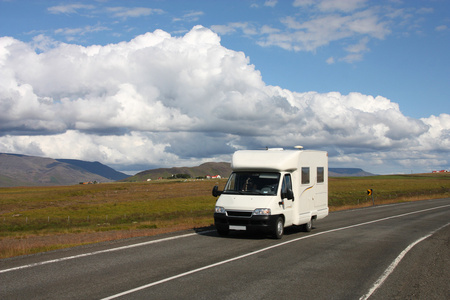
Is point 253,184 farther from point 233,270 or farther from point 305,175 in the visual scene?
point 233,270

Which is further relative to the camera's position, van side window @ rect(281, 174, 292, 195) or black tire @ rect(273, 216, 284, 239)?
van side window @ rect(281, 174, 292, 195)

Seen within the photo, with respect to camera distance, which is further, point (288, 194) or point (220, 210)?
point (288, 194)

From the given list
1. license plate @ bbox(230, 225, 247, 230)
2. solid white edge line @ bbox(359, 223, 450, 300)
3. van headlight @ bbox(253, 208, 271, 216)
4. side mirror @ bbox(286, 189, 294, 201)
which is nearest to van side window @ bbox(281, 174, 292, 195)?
side mirror @ bbox(286, 189, 294, 201)

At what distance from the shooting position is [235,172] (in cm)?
1544

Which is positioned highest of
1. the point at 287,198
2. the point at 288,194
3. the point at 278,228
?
the point at 288,194

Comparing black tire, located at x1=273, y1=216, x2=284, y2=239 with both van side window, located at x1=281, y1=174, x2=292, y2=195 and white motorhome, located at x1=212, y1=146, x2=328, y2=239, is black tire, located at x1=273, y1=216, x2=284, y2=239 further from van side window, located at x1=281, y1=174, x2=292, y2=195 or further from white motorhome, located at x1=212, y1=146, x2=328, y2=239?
van side window, located at x1=281, y1=174, x2=292, y2=195

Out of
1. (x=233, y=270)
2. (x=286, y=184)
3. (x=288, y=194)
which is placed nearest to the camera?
(x=233, y=270)

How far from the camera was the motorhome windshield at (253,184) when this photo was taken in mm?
14648

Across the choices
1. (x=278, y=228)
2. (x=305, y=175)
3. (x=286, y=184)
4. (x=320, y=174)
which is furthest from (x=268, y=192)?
(x=320, y=174)

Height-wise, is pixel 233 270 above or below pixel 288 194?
below

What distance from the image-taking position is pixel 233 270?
9.45m

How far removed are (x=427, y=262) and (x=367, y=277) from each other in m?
2.83

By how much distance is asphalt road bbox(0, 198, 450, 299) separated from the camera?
25.1 ft

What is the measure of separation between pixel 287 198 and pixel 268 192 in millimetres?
655
